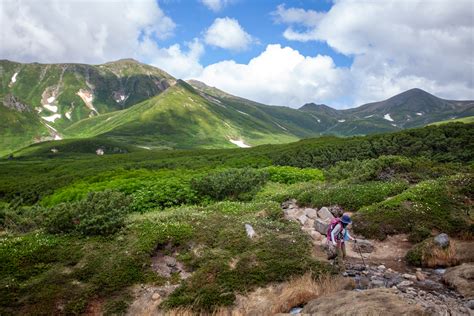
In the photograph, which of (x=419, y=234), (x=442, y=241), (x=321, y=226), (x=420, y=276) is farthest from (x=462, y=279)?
(x=321, y=226)

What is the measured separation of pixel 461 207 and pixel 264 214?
10.4 metres

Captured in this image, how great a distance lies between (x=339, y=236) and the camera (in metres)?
14.7

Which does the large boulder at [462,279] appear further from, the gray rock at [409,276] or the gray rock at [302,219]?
the gray rock at [302,219]

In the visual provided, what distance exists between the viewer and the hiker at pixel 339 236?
14.4 meters

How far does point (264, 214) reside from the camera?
2031cm

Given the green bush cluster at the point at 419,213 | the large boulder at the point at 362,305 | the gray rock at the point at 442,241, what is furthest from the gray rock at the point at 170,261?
the gray rock at the point at 442,241

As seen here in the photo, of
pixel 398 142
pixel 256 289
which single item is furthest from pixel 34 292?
pixel 398 142

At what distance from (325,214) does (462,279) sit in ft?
28.3

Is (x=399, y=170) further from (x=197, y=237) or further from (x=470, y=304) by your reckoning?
(x=197, y=237)

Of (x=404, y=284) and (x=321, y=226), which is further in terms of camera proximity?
(x=321, y=226)

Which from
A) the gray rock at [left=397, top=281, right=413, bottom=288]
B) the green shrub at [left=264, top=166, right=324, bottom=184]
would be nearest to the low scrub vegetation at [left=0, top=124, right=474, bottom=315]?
the gray rock at [left=397, top=281, right=413, bottom=288]

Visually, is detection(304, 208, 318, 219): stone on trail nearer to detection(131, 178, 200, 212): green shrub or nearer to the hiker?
the hiker

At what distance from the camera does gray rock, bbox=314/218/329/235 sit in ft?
58.9

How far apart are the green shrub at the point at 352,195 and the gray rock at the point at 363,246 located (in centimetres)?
430
